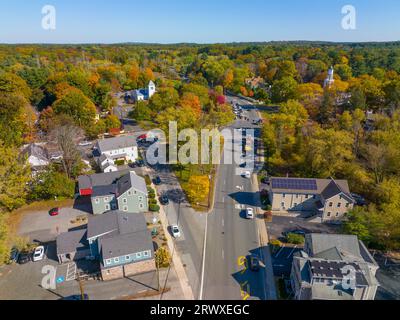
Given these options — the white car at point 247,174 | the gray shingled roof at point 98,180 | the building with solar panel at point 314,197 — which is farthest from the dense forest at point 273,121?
the white car at point 247,174

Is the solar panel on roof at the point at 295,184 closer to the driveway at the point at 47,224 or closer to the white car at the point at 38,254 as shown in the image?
the driveway at the point at 47,224

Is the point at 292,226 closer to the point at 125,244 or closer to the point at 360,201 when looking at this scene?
the point at 360,201

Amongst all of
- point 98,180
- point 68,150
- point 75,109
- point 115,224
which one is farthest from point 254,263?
point 75,109

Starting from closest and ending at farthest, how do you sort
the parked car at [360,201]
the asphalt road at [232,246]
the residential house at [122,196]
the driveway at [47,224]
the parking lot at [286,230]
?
1. the asphalt road at [232,246]
2. the parking lot at [286,230]
3. the driveway at [47,224]
4. the residential house at [122,196]
5. the parked car at [360,201]

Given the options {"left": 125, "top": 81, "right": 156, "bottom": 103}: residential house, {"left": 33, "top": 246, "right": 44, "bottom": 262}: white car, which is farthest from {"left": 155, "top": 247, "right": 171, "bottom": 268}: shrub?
{"left": 125, "top": 81, "right": 156, "bottom": 103}: residential house

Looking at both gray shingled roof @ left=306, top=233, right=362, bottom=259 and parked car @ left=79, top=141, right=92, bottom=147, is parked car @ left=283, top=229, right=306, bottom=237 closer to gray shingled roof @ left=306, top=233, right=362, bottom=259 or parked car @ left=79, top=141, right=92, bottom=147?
gray shingled roof @ left=306, top=233, right=362, bottom=259

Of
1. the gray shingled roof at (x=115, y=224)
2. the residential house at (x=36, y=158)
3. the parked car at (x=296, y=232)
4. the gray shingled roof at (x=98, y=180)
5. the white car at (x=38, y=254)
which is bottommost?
the white car at (x=38, y=254)
